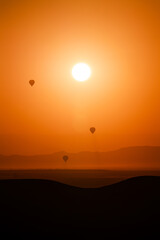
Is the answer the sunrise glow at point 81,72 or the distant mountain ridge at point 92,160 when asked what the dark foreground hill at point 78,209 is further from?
the sunrise glow at point 81,72

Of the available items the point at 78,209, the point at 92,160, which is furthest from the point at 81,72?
the point at 78,209

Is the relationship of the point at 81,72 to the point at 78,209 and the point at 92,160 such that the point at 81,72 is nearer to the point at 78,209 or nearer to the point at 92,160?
the point at 92,160

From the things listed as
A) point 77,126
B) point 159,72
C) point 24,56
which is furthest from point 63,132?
point 159,72

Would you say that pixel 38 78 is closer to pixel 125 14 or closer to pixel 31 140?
pixel 31 140

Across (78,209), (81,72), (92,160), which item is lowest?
(78,209)

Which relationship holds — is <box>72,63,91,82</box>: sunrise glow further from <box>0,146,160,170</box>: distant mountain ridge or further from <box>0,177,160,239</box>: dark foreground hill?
<box>0,177,160,239</box>: dark foreground hill

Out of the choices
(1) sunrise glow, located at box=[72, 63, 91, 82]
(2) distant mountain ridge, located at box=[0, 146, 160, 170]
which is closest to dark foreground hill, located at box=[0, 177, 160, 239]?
(2) distant mountain ridge, located at box=[0, 146, 160, 170]

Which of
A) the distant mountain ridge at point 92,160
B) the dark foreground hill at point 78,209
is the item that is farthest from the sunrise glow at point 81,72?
the dark foreground hill at point 78,209
